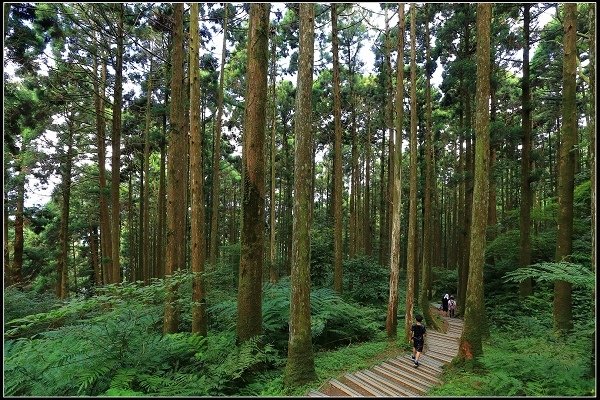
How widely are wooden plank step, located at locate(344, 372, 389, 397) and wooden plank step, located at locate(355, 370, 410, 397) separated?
91mm

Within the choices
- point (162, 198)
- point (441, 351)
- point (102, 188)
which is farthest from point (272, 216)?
point (441, 351)

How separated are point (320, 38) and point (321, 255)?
12849 millimetres

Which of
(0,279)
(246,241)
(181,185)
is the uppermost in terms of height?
(181,185)

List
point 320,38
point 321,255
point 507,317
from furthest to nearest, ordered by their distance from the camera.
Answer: point 320,38, point 321,255, point 507,317

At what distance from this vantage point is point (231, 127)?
26172 millimetres

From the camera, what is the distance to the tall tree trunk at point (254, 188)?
7059 mm

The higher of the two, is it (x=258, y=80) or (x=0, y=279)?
(x=258, y=80)

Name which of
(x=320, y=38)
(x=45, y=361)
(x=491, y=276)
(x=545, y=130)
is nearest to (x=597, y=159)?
(x=45, y=361)

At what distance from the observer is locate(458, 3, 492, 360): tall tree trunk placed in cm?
800

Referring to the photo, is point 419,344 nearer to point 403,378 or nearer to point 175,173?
point 403,378

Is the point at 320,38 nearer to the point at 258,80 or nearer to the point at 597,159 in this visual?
the point at 258,80

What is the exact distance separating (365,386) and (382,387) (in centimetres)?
40

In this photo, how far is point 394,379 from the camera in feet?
25.7

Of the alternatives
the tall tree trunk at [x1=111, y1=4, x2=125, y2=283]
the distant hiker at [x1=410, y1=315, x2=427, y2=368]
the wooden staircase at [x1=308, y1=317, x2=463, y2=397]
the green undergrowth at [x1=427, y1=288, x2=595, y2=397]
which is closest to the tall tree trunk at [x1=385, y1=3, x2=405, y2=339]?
the wooden staircase at [x1=308, y1=317, x2=463, y2=397]
